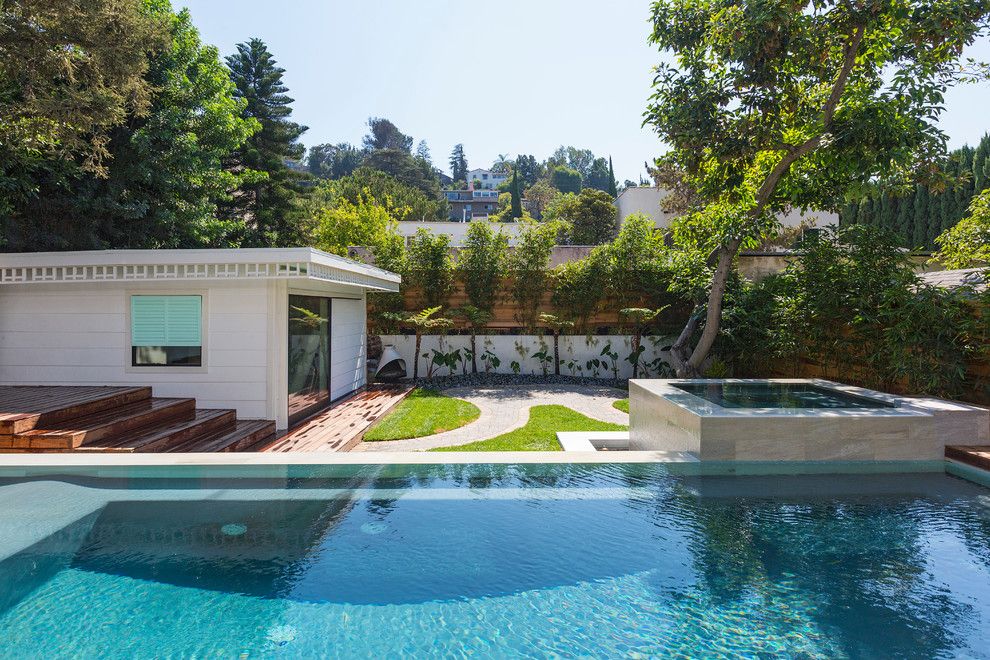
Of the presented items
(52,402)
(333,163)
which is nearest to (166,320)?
(52,402)

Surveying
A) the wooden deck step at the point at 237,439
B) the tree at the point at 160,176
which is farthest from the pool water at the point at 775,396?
the tree at the point at 160,176

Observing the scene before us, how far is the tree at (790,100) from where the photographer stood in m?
6.11

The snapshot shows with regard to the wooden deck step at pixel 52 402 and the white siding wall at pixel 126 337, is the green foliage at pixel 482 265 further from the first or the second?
the wooden deck step at pixel 52 402

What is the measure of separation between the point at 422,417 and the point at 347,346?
238cm

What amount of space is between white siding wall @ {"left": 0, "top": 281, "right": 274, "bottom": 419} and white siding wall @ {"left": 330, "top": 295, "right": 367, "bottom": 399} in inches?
75.4

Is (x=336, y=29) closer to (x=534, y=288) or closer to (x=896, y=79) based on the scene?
(x=534, y=288)

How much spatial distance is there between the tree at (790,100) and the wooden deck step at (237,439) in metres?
6.05

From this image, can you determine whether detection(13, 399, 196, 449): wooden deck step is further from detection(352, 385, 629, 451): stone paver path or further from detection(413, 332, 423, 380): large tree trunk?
detection(413, 332, 423, 380): large tree trunk

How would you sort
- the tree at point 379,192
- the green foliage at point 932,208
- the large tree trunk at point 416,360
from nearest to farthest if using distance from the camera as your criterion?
1. the large tree trunk at point 416,360
2. the green foliage at point 932,208
3. the tree at point 379,192

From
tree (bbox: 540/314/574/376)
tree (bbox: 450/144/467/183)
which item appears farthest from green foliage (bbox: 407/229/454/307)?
tree (bbox: 450/144/467/183)

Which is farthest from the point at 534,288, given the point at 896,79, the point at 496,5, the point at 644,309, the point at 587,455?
the point at 587,455

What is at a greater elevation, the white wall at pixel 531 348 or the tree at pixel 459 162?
the tree at pixel 459 162

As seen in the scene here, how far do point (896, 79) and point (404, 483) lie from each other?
22.8 ft

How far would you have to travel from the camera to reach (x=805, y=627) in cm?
233
